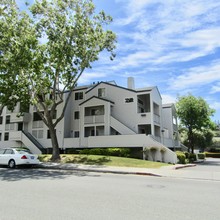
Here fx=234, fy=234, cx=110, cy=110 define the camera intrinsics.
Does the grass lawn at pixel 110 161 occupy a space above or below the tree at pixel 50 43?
below

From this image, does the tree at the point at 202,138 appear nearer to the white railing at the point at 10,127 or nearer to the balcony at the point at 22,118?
the balcony at the point at 22,118

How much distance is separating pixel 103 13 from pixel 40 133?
1966 cm

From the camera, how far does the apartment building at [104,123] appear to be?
28.5m

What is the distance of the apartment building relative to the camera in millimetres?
28516

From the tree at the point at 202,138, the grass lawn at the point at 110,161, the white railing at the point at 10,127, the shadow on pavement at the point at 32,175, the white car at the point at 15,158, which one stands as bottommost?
the shadow on pavement at the point at 32,175

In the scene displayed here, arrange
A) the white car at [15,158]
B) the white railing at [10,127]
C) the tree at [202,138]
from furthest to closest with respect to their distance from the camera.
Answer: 1. the tree at [202,138]
2. the white railing at [10,127]
3. the white car at [15,158]

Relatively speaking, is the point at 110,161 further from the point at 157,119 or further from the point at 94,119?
the point at 157,119

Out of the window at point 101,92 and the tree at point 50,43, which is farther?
the window at point 101,92

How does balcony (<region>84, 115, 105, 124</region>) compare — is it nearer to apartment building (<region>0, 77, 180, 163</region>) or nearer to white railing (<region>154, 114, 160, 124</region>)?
apartment building (<region>0, 77, 180, 163</region>)

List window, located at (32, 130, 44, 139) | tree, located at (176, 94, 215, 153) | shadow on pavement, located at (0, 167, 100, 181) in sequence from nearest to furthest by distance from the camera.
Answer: shadow on pavement, located at (0, 167, 100, 181), tree, located at (176, 94, 215, 153), window, located at (32, 130, 44, 139)

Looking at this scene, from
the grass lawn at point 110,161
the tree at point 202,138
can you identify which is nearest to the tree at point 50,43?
the grass lawn at point 110,161

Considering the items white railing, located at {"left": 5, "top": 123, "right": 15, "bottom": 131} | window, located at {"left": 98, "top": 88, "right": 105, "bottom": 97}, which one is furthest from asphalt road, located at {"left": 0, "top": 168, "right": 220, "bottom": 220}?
white railing, located at {"left": 5, "top": 123, "right": 15, "bottom": 131}

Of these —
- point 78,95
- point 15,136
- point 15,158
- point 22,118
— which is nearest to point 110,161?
point 15,158

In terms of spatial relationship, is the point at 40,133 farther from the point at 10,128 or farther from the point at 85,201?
the point at 85,201
